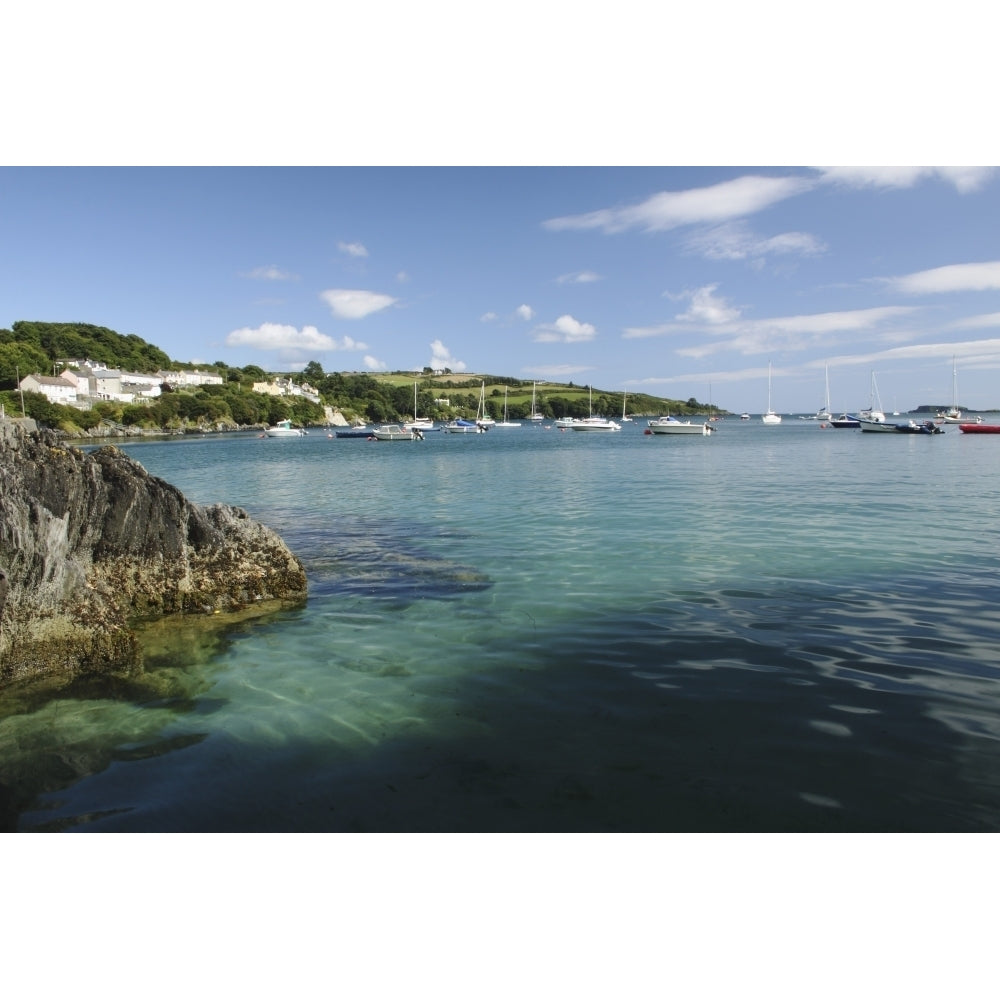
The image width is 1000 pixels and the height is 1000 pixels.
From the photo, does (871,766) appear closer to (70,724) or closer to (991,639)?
(991,639)

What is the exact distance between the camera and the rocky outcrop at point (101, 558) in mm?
8438

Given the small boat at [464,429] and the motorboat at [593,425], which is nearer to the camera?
the motorboat at [593,425]

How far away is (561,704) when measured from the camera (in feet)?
24.0

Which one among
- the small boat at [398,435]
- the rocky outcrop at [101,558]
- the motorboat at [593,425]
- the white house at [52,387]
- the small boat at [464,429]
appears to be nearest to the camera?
the rocky outcrop at [101,558]

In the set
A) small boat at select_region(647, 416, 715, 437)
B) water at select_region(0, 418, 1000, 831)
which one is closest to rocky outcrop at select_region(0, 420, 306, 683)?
water at select_region(0, 418, 1000, 831)

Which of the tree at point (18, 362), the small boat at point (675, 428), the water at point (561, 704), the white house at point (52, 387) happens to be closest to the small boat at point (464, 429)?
the small boat at point (675, 428)

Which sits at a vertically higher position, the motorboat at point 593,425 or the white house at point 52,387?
the white house at point 52,387

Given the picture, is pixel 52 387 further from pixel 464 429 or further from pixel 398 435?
pixel 464 429

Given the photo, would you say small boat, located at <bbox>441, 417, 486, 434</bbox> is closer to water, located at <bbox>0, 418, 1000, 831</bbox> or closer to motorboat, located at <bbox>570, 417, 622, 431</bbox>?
motorboat, located at <bbox>570, 417, 622, 431</bbox>

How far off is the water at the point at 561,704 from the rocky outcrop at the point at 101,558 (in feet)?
2.52

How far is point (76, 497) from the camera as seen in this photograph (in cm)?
1099

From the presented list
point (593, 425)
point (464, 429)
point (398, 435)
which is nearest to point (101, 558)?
point (398, 435)

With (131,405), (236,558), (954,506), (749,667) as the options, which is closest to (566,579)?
(749,667)

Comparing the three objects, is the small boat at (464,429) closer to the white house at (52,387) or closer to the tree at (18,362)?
the white house at (52,387)
